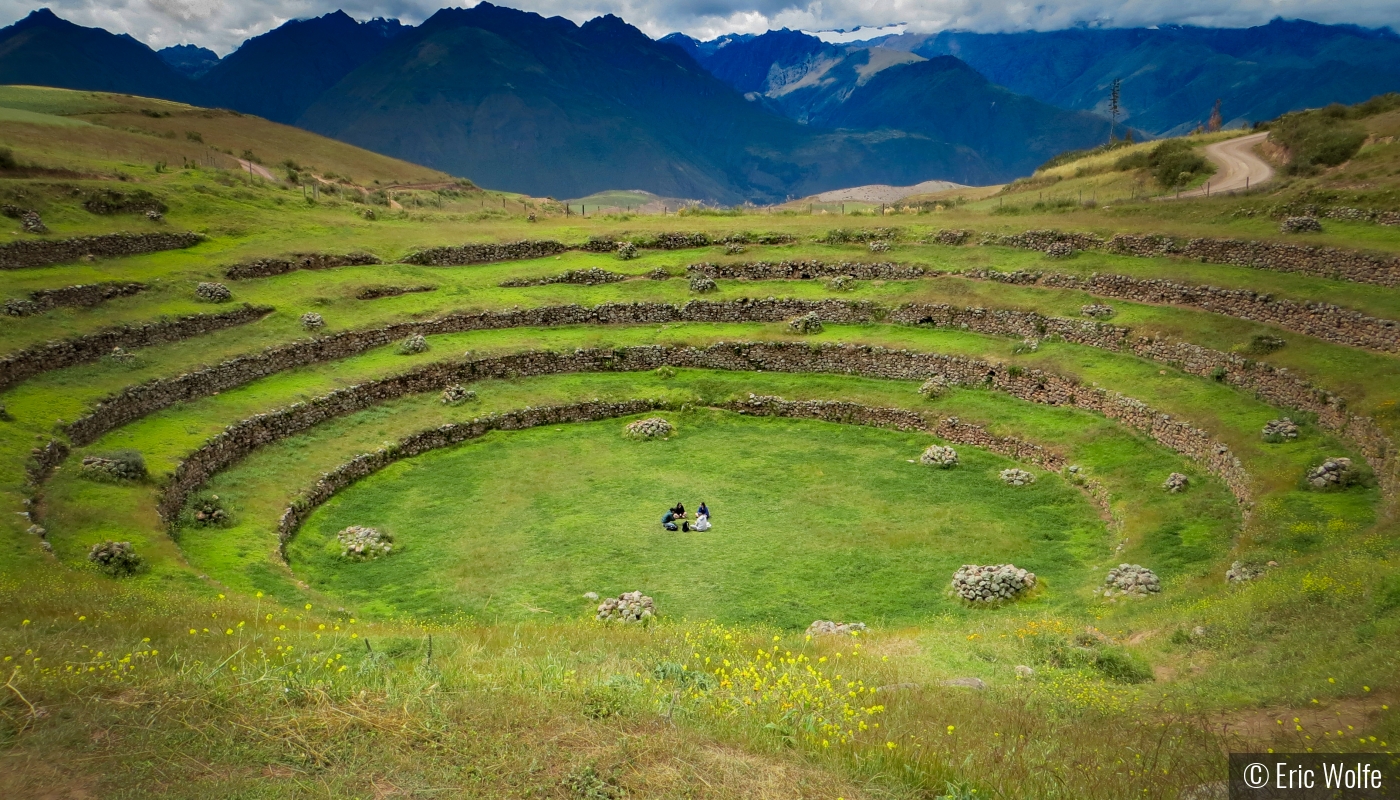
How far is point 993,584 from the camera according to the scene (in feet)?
72.3

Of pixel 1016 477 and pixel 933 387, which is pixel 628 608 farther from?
pixel 933 387

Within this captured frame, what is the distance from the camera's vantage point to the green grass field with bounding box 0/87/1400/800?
387 inches

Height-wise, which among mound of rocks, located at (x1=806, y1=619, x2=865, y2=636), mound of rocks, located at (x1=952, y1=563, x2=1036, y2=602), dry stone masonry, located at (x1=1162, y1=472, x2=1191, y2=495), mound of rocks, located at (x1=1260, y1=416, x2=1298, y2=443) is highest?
mound of rocks, located at (x1=1260, y1=416, x2=1298, y2=443)

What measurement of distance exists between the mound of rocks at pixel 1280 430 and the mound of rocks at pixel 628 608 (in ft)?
69.9

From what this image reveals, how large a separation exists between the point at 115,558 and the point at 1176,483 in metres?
31.5

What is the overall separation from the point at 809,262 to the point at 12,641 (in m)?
44.3

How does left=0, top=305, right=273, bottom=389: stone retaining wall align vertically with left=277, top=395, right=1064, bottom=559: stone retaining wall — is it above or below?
above

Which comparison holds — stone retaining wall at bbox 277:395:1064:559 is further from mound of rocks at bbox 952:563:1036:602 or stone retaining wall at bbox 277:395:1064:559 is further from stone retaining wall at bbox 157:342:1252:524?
mound of rocks at bbox 952:563:1036:602

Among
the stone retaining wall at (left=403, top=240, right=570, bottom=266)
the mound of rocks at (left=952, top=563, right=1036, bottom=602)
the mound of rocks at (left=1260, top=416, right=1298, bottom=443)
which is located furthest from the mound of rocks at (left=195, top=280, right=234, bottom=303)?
the mound of rocks at (left=1260, top=416, right=1298, bottom=443)

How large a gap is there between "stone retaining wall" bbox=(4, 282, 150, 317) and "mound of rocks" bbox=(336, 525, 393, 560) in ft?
60.6

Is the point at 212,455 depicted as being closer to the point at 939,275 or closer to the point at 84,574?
the point at 84,574

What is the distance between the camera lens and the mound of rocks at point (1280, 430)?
86.6ft

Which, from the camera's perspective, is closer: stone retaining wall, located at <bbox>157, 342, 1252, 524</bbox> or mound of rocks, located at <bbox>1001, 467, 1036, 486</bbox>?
stone retaining wall, located at <bbox>157, 342, 1252, 524</bbox>

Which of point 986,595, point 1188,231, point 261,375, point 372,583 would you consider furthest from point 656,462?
point 1188,231
